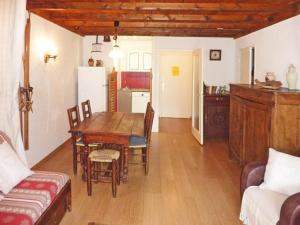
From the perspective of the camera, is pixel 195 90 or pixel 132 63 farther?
pixel 132 63

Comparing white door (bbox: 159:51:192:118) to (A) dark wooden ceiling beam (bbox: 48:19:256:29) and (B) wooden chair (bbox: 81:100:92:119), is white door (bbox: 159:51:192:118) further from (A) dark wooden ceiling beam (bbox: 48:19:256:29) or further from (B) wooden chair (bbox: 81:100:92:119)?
(B) wooden chair (bbox: 81:100:92:119)

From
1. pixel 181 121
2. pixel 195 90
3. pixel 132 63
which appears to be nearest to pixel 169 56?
pixel 132 63

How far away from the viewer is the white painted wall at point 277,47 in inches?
171

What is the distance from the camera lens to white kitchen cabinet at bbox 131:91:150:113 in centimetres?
917

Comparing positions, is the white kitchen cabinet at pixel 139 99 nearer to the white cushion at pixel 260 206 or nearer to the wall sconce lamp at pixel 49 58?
the wall sconce lamp at pixel 49 58

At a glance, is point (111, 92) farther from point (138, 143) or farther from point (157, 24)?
point (138, 143)

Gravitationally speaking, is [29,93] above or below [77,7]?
below

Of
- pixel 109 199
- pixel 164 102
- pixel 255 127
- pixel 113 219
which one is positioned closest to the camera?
pixel 113 219

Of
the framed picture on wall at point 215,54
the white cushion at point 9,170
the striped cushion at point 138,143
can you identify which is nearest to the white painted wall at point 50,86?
the striped cushion at point 138,143

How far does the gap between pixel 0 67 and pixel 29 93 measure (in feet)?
3.37

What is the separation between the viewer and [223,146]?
6.56m

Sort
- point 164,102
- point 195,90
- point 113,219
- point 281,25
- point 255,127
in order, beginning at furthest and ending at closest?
point 164,102
point 195,90
point 281,25
point 255,127
point 113,219

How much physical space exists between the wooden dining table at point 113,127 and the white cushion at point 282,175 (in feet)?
5.59

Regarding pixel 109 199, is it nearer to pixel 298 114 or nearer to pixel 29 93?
pixel 29 93
